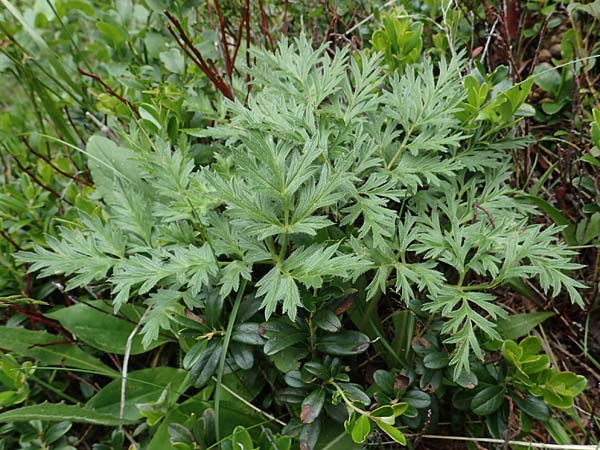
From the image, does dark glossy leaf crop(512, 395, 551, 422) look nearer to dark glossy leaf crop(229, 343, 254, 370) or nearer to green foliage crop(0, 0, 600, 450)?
green foliage crop(0, 0, 600, 450)

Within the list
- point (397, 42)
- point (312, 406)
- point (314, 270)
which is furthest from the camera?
point (397, 42)

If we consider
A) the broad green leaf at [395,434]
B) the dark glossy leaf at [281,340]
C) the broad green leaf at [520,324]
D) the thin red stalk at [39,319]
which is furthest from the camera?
the thin red stalk at [39,319]

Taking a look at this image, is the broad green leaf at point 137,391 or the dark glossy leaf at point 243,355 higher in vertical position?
the dark glossy leaf at point 243,355

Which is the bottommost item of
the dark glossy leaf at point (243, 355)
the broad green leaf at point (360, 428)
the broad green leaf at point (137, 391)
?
the broad green leaf at point (360, 428)

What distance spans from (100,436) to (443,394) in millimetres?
961

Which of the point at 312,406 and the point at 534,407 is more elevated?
the point at 312,406

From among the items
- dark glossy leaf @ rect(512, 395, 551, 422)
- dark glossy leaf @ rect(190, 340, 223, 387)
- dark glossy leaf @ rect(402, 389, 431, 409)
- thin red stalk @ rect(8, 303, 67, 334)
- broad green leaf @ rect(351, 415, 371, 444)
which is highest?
thin red stalk @ rect(8, 303, 67, 334)

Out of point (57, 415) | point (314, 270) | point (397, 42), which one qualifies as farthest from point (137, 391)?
point (397, 42)

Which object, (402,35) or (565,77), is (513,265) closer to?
(402,35)

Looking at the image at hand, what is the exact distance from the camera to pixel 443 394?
130 centimetres

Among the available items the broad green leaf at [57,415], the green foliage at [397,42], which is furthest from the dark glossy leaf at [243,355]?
the green foliage at [397,42]

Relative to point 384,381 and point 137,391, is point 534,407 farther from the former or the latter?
point 137,391

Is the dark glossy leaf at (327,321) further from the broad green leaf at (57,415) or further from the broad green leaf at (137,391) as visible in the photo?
the broad green leaf at (57,415)

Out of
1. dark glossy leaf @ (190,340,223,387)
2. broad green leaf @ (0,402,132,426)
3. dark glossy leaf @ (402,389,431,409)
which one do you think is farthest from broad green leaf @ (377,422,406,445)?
broad green leaf @ (0,402,132,426)
